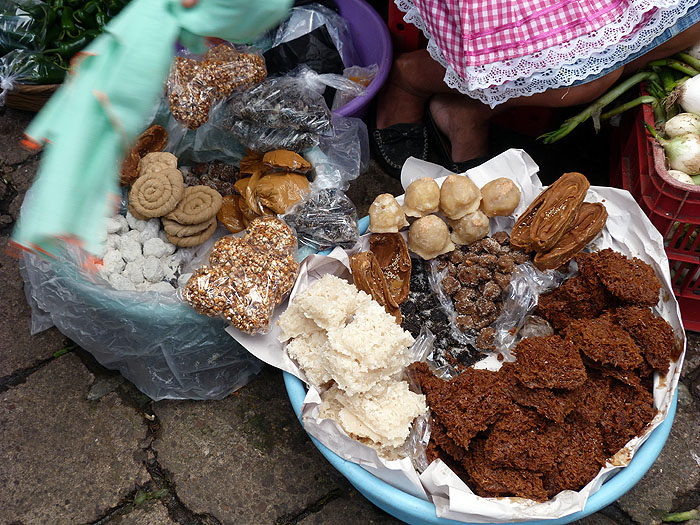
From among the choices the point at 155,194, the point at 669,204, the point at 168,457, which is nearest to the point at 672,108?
the point at 669,204

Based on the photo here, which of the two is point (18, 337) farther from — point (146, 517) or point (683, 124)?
point (683, 124)

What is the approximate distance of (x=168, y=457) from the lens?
2.21 metres

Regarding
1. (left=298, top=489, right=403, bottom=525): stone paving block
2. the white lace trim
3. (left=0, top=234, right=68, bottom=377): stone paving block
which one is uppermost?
the white lace trim

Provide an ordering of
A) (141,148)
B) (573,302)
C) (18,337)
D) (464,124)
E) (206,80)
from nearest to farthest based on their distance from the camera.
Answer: (573,302), (206,80), (141,148), (18,337), (464,124)

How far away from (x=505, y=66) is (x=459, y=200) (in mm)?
470

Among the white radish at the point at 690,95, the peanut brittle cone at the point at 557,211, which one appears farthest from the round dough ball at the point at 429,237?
the white radish at the point at 690,95

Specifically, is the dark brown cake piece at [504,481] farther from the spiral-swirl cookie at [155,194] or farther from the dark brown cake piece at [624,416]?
the spiral-swirl cookie at [155,194]

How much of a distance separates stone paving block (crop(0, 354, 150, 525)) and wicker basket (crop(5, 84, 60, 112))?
120 cm

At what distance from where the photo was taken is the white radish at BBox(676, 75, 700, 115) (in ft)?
7.16

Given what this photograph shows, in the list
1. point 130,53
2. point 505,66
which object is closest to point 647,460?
point 505,66

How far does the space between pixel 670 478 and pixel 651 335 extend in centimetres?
74

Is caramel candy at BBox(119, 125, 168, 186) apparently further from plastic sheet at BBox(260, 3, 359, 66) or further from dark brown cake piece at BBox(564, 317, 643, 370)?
dark brown cake piece at BBox(564, 317, 643, 370)

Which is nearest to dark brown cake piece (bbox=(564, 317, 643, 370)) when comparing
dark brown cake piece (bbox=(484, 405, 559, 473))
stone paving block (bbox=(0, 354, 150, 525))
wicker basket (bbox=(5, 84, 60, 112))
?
dark brown cake piece (bbox=(484, 405, 559, 473))

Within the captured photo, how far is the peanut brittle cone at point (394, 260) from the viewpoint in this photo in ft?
7.15
